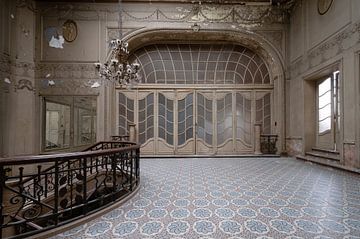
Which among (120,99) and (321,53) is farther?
(120,99)

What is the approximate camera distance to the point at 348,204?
2.90m

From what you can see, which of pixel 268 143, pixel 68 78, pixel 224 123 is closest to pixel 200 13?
pixel 224 123

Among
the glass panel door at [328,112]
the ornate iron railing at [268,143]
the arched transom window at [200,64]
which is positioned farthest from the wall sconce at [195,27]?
the ornate iron railing at [268,143]

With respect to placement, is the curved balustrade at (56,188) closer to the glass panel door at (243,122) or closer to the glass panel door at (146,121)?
the glass panel door at (146,121)

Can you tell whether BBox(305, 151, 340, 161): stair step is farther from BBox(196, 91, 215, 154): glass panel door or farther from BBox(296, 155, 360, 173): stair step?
BBox(196, 91, 215, 154): glass panel door

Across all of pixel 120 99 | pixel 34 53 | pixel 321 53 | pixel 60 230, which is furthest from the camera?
pixel 120 99

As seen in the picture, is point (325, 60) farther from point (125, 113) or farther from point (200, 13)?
point (125, 113)

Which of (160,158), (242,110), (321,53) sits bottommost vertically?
(160,158)

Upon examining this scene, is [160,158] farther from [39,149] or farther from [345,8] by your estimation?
[345,8]

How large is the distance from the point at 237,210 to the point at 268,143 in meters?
5.85

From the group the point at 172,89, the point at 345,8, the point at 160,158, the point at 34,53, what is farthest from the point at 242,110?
the point at 34,53

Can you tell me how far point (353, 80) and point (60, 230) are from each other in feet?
20.3

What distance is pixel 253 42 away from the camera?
8.07 meters

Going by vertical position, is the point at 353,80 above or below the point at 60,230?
above
